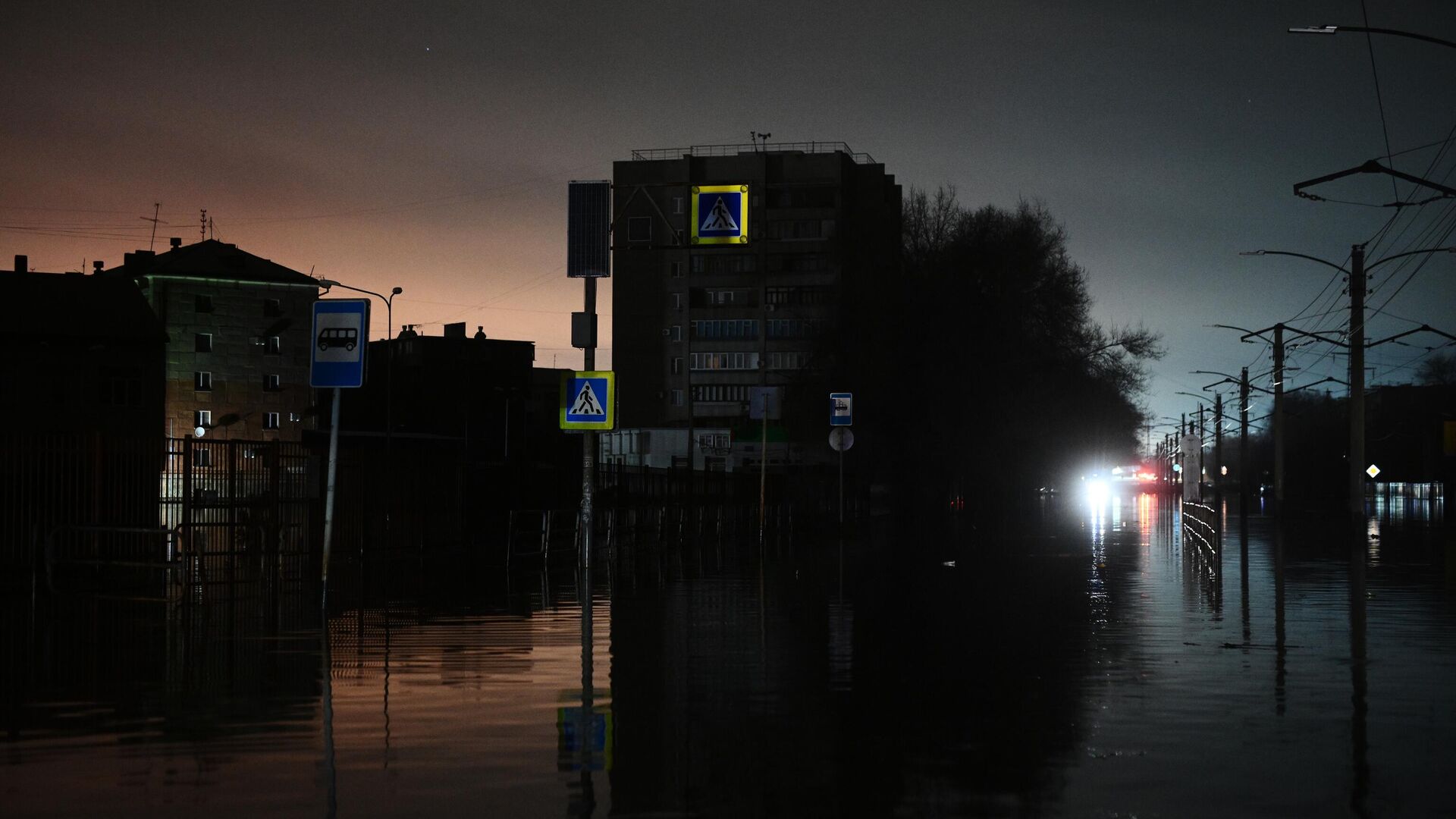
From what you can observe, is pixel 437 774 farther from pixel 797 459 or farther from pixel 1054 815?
pixel 797 459

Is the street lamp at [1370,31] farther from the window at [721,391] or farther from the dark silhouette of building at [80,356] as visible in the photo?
the window at [721,391]

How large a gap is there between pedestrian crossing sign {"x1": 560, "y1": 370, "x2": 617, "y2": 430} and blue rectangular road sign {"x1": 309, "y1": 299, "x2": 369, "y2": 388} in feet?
24.1

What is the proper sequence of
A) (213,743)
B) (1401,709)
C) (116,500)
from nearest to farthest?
(213,743) → (1401,709) → (116,500)

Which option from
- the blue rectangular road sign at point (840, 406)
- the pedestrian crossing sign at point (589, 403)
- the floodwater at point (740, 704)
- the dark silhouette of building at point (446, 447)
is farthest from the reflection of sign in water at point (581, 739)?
the blue rectangular road sign at point (840, 406)

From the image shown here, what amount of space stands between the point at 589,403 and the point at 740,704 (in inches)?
596

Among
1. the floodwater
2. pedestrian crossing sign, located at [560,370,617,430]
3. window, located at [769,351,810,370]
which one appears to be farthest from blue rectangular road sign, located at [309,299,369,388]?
window, located at [769,351,810,370]

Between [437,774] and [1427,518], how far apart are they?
69407 mm

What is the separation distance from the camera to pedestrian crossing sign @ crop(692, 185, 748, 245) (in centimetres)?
2970

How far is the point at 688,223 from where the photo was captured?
101ft

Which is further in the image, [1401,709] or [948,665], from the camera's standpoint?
[948,665]

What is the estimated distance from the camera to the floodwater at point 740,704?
25.3 ft

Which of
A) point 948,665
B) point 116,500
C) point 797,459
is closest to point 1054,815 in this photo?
point 948,665

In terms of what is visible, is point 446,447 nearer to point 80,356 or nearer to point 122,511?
point 122,511

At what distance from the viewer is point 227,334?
348 ft
